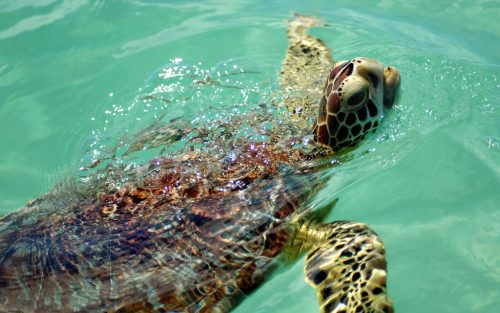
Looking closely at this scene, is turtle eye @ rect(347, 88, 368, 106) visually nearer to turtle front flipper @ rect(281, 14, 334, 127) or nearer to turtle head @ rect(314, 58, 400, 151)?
turtle head @ rect(314, 58, 400, 151)

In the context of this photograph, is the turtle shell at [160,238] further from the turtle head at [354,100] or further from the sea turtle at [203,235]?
the turtle head at [354,100]

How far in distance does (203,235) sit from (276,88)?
2.41 metres

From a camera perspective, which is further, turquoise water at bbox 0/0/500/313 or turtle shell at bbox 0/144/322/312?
turquoise water at bbox 0/0/500/313

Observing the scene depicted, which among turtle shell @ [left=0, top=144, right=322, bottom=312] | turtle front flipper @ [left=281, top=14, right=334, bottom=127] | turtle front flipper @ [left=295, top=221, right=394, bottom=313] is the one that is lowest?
turtle front flipper @ [left=295, top=221, right=394, bottom=313]

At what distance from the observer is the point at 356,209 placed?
416 centimetres

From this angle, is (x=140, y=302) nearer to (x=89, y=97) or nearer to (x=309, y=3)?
(x=89, y=97)

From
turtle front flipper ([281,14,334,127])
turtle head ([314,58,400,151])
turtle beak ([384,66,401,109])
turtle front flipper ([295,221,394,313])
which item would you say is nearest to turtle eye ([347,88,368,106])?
turtle head ([314,58,400,151])

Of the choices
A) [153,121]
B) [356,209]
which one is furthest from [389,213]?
[153,121]

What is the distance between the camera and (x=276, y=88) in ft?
17.9

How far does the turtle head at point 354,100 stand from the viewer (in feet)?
12.5

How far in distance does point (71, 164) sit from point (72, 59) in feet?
6.16

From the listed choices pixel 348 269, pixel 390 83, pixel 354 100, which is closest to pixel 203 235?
pixel 348 269

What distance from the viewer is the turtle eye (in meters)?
3.80

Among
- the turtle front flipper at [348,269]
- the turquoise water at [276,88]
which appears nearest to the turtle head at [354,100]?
the turquoise water at [276,88]
